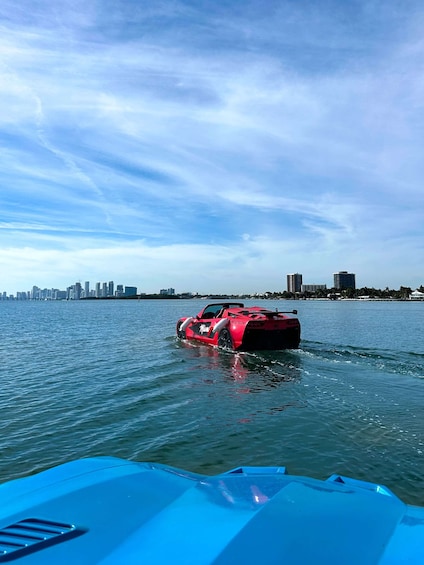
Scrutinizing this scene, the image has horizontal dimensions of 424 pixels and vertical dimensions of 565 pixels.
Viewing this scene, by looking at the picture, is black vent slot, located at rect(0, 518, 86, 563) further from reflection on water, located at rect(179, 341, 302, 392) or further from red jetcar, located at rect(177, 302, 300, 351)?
red jetcar, located at rect(177, 302, 300, 351)

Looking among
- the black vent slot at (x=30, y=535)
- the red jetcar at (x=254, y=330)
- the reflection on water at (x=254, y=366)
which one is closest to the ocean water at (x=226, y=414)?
the reflection on water at (x=254, y=366)

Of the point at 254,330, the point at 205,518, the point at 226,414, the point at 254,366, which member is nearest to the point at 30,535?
the point at 205,518

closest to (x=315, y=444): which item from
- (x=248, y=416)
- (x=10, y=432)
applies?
(x=248, y=416)

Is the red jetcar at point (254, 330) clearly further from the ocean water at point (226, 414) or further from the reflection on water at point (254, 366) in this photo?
the ocean water at point (226, 414)

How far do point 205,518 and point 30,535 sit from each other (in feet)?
3.49

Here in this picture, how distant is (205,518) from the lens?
2.61 metres

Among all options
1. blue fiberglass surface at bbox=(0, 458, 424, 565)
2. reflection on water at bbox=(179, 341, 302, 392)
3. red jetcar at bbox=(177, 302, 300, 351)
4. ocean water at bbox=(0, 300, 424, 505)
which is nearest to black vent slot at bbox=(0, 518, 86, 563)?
blue fiberglass surface at bbox=(0, 458, 424, 565)

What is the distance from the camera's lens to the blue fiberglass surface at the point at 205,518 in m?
2.19

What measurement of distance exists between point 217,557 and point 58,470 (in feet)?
6.35

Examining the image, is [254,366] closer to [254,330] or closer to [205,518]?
[254,330]

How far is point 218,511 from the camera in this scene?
8.87 feet

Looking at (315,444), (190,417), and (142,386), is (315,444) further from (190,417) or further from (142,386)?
(142,386)

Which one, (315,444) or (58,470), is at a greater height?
(58,470)

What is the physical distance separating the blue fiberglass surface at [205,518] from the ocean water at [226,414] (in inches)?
121
